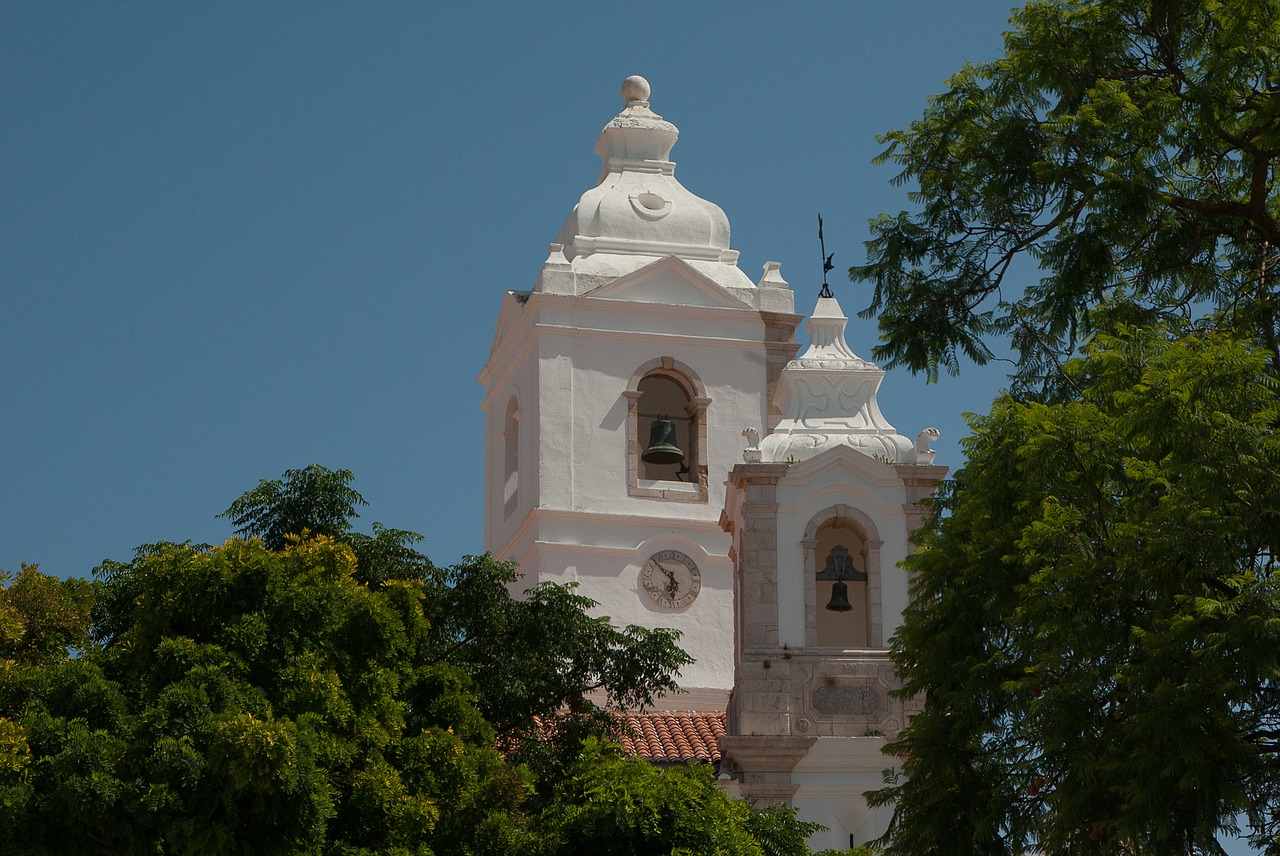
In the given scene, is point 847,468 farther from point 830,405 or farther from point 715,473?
point 715,473

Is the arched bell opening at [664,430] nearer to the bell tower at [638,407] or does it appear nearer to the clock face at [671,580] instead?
the bell tower at [638,407]

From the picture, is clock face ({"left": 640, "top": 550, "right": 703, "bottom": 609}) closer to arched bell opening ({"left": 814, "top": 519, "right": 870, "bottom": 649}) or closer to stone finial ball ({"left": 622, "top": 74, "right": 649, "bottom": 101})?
arched bell opening ({"left": 814, "top": 519, "right": 870, "bottom": 649})

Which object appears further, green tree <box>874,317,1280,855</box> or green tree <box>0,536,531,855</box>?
green tree <box>0,536,531,855</box>

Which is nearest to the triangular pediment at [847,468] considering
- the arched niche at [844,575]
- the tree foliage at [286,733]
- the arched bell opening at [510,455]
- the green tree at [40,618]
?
the arched niche at [844,575]

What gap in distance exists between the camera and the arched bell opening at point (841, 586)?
27469mm

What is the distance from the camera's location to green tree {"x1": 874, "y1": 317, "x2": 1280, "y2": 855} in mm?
13336

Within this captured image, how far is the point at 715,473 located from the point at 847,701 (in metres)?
7.06

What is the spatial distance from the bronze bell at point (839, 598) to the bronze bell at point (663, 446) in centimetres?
515

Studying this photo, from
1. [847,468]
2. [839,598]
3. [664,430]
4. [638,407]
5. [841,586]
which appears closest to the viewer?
[839,598]

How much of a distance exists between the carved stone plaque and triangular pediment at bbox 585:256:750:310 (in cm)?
889

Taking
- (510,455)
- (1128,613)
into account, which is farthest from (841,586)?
(1128,613)

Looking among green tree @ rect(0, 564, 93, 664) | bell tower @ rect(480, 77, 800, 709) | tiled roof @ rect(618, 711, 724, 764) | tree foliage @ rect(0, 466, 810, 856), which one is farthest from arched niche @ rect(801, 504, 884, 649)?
green tree @ rect(0, 564, 93, 664)

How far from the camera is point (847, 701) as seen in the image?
85.8 ft

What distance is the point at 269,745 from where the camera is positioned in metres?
17.8
